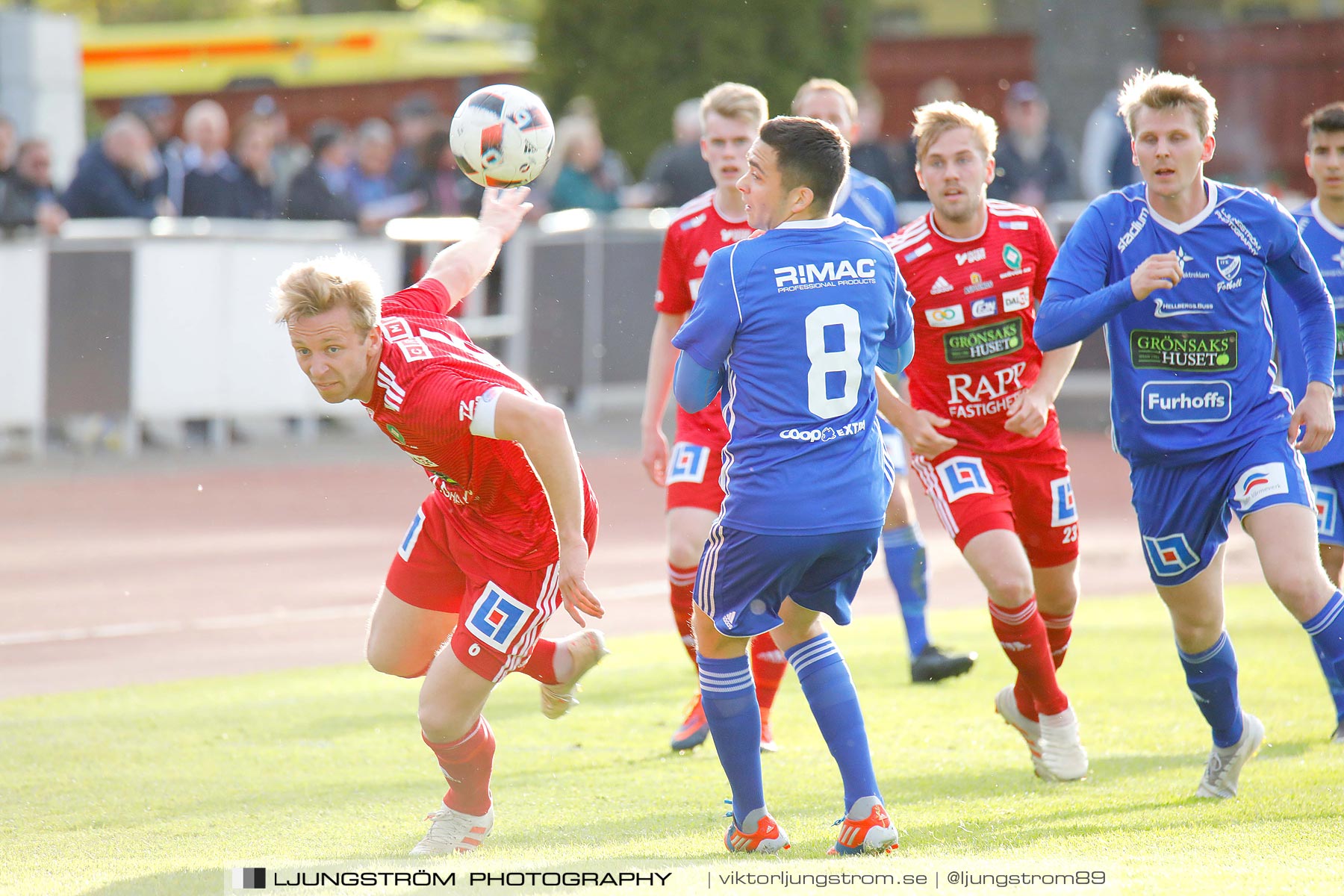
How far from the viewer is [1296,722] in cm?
704

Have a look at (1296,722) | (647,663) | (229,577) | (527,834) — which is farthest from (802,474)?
(229,577)

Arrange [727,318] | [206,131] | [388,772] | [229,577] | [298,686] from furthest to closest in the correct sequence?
[206,131] < [229,577] < [298,686] < [388,772] < [727,318]

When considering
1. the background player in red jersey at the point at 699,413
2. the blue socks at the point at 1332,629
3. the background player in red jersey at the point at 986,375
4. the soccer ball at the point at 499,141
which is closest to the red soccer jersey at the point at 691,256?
the background player in red jersey at the point at 699,413

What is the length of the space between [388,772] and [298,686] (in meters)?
1.82

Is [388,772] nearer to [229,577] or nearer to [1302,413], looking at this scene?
[1302,413]

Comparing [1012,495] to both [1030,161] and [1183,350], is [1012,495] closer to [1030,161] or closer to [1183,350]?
[1183,350]

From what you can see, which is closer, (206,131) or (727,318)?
(727,318)

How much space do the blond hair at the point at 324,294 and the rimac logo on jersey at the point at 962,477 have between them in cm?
231

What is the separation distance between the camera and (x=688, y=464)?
22.6ft

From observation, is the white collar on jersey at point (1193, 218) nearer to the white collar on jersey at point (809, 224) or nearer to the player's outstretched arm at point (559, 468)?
the white collar on jersey at point (809, 224)

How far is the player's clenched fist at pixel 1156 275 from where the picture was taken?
5.30 m

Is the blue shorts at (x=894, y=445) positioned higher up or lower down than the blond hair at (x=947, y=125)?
lower down

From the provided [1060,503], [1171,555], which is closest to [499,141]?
[1060,503]

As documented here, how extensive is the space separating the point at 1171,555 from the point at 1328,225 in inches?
80.2
